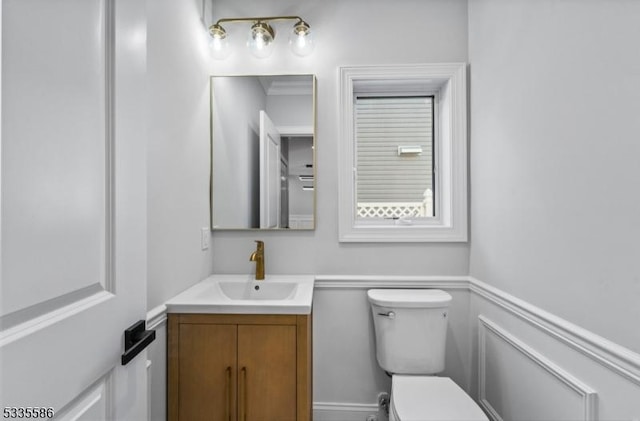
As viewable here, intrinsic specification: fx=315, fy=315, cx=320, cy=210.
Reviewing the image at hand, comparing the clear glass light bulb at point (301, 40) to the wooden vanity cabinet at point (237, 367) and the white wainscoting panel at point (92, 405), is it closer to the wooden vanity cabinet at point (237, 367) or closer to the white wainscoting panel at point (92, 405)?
the wooden vanity cabinet at point (237, 367)

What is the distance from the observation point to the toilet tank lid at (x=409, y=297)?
5.06 ft

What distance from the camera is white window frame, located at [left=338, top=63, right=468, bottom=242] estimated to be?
1.74m

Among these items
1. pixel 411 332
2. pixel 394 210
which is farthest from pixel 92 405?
pixel 394 210

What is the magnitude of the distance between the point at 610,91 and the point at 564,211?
0.37 metres

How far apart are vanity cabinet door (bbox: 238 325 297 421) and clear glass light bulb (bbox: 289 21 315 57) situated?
1.48 metres

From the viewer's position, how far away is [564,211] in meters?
1.02

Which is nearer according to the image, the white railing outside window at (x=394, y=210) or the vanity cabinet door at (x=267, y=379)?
the vanity cabinet door at (x=267, y=379)

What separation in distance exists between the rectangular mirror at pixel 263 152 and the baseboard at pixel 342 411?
992mm

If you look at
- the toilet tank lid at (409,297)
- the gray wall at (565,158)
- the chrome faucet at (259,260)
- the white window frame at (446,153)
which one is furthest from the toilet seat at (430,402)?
the chrome faucet at (259,260)

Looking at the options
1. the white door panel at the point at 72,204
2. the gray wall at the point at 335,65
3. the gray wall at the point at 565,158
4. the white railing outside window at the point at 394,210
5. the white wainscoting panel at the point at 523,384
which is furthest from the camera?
the white railing outside window at the point at 394,210

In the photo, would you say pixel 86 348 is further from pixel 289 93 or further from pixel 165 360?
pixel 289 93

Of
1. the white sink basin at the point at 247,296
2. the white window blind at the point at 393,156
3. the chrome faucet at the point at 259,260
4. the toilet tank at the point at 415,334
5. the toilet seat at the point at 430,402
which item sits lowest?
the toilet seat at the point at 430,402

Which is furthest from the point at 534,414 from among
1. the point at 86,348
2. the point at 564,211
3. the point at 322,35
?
the point at 322,35

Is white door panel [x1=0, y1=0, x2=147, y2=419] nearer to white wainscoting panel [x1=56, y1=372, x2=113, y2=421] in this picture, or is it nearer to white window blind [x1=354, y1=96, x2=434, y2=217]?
white wainscoting panel [x1=56, y1=372, x2=113, y2=421]
